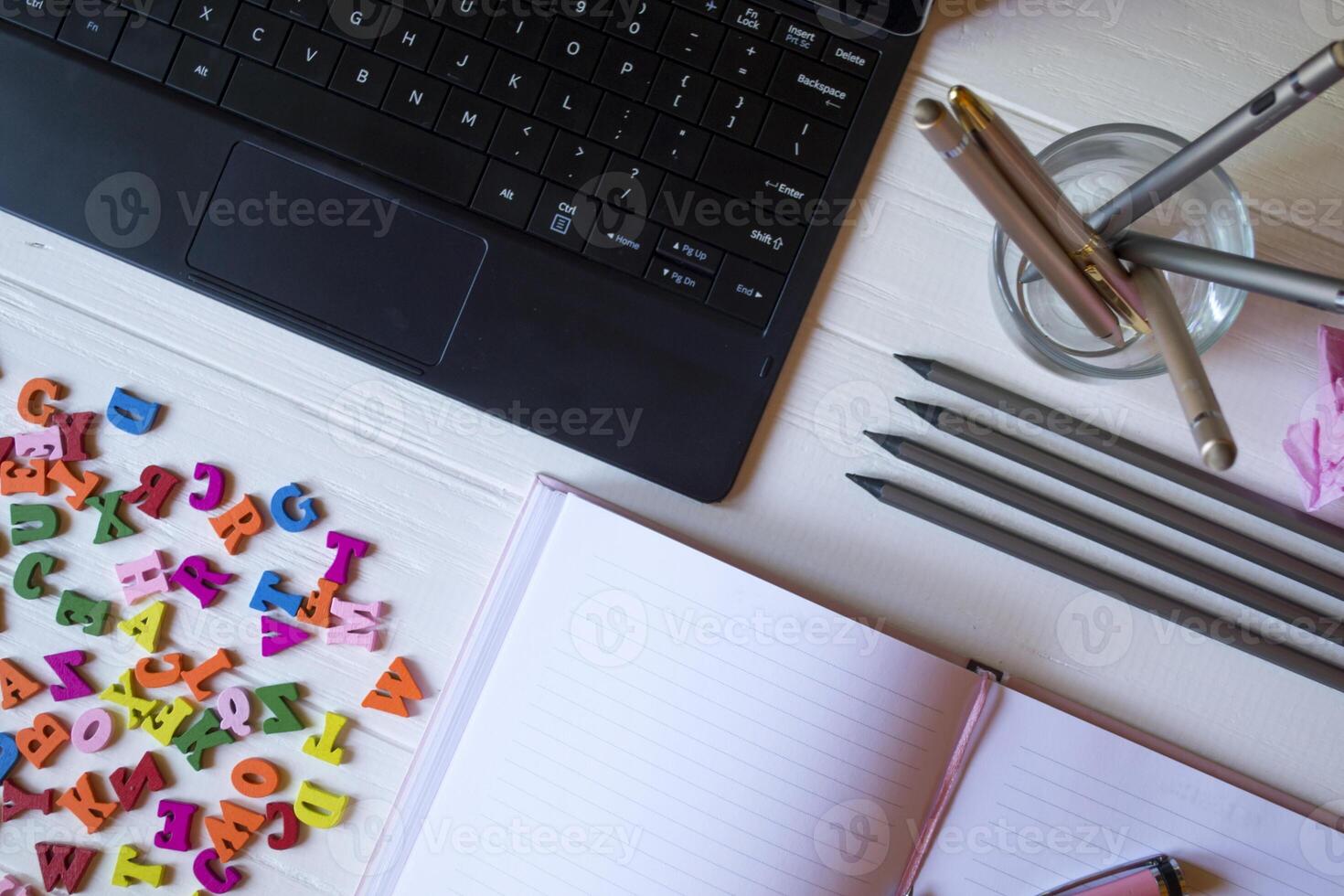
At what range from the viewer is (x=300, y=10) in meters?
0.48

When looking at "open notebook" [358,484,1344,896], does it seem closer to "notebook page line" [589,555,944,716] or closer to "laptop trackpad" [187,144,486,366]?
"notebook page line" [589,555,944,716]

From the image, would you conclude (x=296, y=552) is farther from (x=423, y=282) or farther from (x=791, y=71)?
(x=791, y=71)

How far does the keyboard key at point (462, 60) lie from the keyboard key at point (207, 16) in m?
0.10

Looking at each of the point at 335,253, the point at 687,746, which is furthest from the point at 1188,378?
the point at 335,253

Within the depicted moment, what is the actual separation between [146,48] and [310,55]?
0.08 metres

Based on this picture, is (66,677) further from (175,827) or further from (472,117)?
(472,117)

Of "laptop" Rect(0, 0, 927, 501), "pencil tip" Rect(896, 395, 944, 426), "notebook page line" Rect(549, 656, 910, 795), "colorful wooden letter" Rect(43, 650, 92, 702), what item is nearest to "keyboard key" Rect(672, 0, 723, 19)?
"laptop" Rect(0, 0, 927, 501)

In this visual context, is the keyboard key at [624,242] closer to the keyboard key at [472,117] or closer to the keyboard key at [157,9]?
the keyboard key at [472,117]

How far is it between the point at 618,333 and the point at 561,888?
261mm

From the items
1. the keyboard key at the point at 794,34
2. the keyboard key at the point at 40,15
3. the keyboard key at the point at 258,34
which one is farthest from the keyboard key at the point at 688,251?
the keyboard key at the point at 40,15

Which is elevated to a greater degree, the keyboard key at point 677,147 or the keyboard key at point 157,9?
the keyboard key at point 677,147

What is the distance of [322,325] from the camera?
19.5 inches

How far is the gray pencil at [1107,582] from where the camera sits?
1.59ft

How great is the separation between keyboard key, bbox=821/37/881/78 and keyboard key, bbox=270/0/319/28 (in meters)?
0.24
